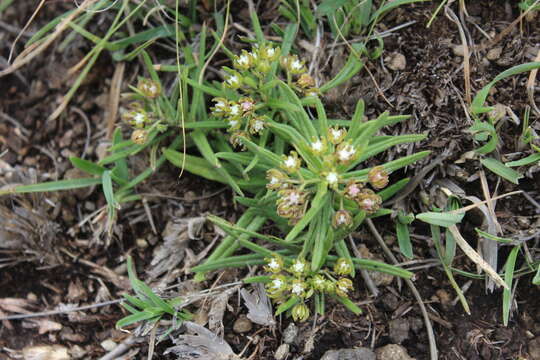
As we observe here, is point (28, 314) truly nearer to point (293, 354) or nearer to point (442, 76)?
point (293, 354)

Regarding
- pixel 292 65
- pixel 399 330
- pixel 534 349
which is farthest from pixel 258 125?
pixel 534 349

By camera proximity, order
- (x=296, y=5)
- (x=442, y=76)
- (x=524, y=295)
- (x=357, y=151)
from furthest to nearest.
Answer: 1. (x=296, y=5)
2. (x=442, y=76)
3. (x=524, y=295)
4. (x=357, y=151)

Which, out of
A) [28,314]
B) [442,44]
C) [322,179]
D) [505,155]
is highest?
[442,44]

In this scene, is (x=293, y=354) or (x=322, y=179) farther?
(x=293, y=354)

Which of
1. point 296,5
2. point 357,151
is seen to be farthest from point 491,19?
point 357,151

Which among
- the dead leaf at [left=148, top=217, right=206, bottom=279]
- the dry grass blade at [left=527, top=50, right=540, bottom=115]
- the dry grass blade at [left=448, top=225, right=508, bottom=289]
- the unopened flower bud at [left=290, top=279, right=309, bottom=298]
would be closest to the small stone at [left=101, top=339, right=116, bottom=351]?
the dead leaf at [left=148, top=217, right=206, bottom=279]

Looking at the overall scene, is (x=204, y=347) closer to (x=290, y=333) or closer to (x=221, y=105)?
(x=290, y=333)

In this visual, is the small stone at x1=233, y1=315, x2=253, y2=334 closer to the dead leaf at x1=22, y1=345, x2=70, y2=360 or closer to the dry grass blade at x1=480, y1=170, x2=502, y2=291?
the dead leaf at x1=22, y1=345, x2=70, y2=360
